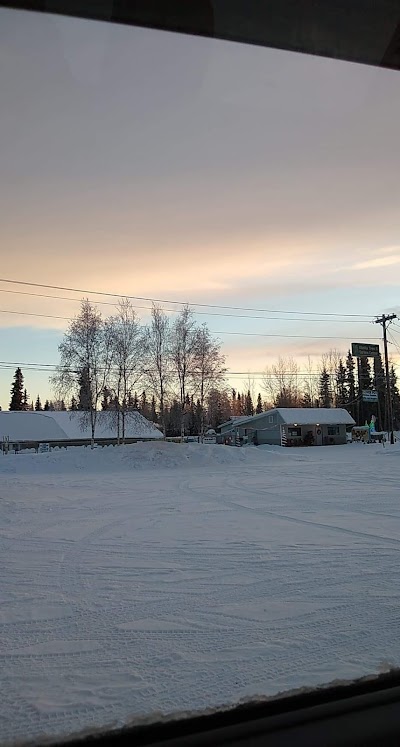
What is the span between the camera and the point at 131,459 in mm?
22344

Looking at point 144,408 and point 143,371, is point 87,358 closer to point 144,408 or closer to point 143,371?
point 143,371

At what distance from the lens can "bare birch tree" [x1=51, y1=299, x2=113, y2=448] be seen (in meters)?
30.6

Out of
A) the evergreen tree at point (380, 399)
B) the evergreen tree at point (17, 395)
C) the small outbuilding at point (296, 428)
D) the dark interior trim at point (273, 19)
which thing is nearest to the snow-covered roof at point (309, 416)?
the small outbuilding at point (296, 428)

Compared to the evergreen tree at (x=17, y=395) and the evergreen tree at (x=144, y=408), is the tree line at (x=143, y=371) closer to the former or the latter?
the evergreen tree at (x=144, y=408)

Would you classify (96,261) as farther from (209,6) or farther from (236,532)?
(236,532)

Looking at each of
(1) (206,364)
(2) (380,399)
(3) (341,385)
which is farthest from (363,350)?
(2) (380,399)

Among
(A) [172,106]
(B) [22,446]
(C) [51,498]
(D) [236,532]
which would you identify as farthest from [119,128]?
(B) [22,446]

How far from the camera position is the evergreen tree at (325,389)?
62.9 metres

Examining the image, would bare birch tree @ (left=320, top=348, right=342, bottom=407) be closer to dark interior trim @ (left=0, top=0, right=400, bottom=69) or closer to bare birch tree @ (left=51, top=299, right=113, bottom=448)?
bare birch tree @ (left=51, top=299, right=113, bottom=448)

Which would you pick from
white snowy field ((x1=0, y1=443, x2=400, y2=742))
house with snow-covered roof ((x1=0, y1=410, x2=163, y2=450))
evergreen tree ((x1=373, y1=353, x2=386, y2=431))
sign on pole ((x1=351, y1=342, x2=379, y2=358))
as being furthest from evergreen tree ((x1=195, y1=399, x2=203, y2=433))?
white snowy field ((x1=0, y1=443, x2=400, y2=742))

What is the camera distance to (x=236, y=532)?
23.4ft

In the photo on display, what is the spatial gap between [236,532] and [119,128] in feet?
16.5

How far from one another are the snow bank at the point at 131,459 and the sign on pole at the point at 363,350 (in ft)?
51.1

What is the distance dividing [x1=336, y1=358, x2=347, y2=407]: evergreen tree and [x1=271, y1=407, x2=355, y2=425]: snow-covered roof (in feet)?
50.7
